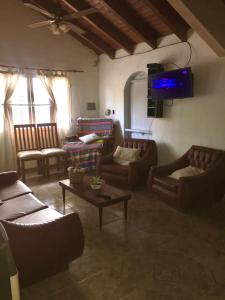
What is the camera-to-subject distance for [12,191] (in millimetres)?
3201

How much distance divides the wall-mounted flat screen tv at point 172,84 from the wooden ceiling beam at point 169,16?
627 mm

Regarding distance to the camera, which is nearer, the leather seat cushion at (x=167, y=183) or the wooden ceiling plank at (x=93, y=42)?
the leather seat cushion at (x=167, y=183)

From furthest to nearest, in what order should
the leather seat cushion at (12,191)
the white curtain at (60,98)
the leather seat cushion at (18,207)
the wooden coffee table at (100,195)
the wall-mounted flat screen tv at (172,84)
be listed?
1. the white curtain at (60,98)
2. the wall-mounted flat screen tv at (172,84)
3. the leather seat cushion at (12,191)
4. the wooden coffee table at (100,195)
5. the leather seat cushion at (18,207)

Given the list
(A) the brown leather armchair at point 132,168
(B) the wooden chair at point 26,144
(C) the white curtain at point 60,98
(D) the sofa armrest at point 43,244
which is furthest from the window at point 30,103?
(D) the sofa armrest at point 43,244

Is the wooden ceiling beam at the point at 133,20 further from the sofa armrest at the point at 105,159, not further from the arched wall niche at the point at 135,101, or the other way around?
the sofa armrest at the point at 105,159

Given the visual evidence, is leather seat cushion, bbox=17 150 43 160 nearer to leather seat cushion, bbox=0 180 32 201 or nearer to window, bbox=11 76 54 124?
window, bbox=11 76 54 124

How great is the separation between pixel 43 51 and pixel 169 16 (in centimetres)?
288

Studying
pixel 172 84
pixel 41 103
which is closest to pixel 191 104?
pixel 172 84

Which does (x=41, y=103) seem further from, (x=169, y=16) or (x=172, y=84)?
(x=169, y=16)

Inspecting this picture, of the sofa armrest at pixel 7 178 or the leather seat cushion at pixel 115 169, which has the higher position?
the sofa armrest at pixel 7 178

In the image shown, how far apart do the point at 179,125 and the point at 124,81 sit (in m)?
1.81

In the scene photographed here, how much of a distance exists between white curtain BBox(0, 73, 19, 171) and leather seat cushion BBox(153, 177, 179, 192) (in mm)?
3224

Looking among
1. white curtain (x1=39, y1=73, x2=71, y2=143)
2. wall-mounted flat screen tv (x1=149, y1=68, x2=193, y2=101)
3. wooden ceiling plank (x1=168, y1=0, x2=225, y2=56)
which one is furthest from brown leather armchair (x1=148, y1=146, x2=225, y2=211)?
white curtain (x1=39, y1=73, x2=71, y2=143)

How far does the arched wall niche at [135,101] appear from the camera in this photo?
214 inches
